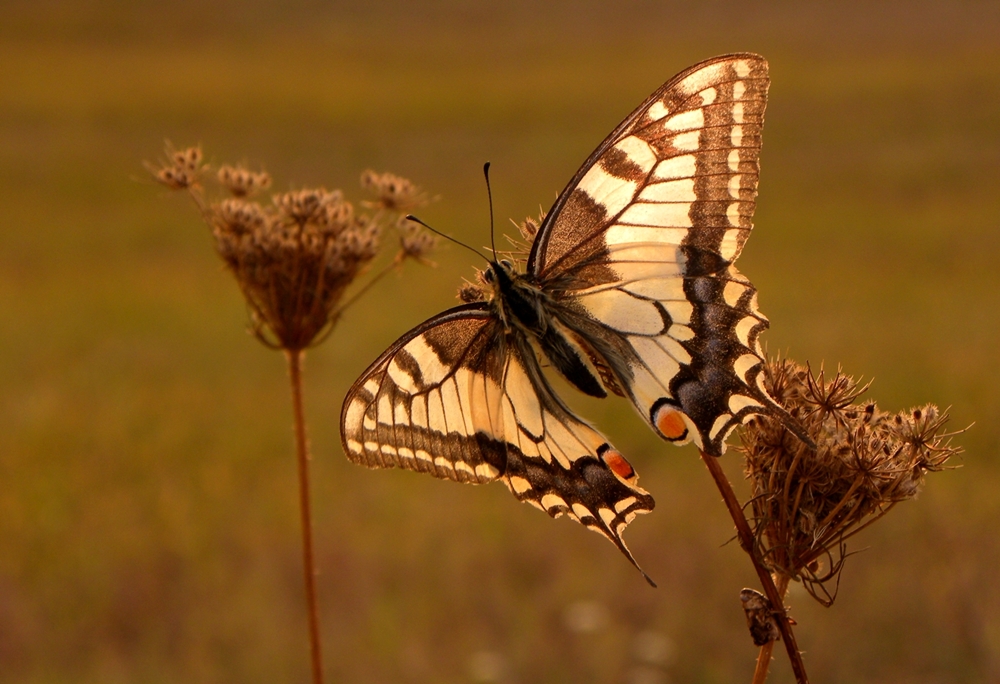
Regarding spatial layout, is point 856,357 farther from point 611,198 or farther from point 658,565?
point 611,198

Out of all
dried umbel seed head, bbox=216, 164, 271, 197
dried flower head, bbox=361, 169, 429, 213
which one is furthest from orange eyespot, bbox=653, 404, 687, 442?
dried umbel seed head, bbox=216, 164, 271, 197

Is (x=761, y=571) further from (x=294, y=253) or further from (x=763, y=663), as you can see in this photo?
(x=294, y=253)

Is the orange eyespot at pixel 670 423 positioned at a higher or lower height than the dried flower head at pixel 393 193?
lower

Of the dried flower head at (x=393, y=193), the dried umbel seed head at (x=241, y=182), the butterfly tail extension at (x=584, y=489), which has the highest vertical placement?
the dried umbel seed head at (x=241, y=182)

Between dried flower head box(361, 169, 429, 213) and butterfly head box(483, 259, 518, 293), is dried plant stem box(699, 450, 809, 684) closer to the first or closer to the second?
butterfly head box(483, 259, 518, 293)

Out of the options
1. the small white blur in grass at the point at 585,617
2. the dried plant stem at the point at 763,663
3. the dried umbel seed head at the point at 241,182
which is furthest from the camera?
the small white blur in grass at the point at 585,617

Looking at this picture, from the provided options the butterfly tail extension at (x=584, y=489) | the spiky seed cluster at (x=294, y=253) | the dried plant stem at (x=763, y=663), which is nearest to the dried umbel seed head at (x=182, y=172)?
the spiky seed cluster at (x=294, y=253)

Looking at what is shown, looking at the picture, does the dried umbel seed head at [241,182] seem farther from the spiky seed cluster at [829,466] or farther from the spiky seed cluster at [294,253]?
the spiky seed cluster at [829,466]

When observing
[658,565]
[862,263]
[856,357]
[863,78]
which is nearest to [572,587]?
[658,565]

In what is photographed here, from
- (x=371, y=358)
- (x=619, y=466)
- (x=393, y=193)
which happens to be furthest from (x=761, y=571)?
(x=371, y=358)
